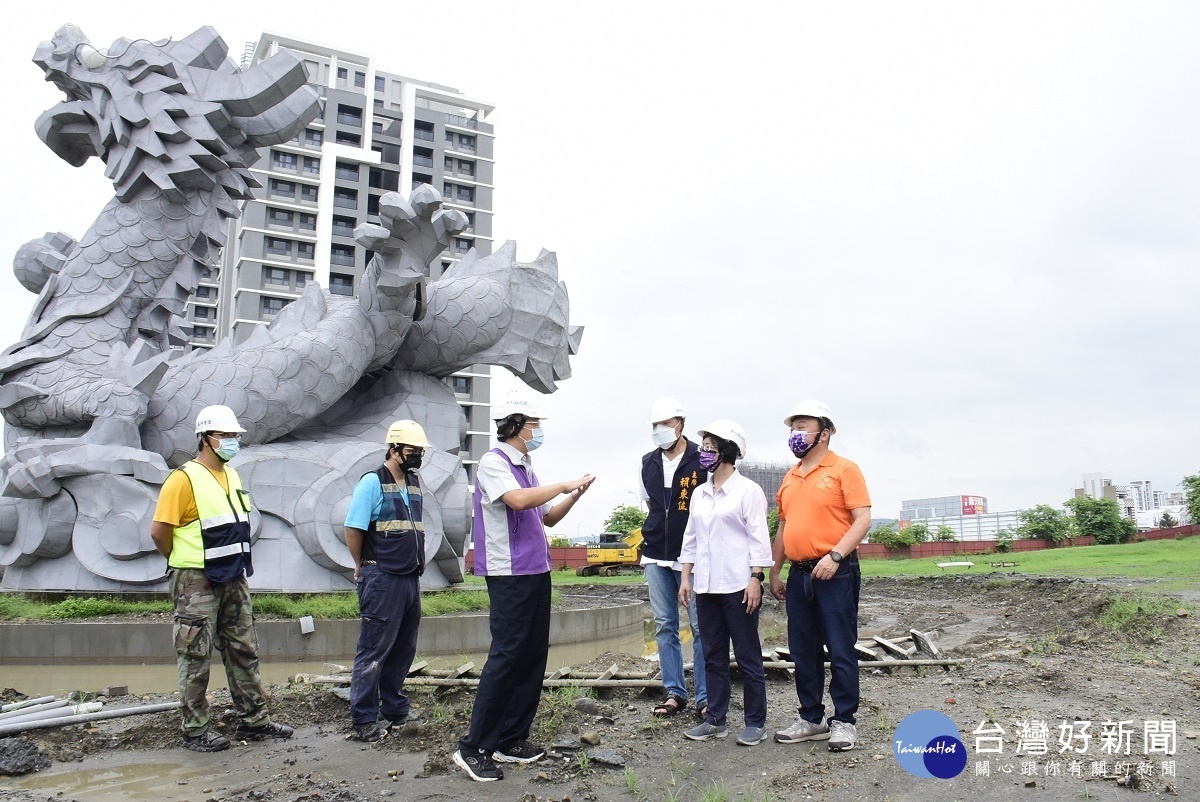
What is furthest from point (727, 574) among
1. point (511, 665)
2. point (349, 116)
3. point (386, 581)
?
point (349, 116)

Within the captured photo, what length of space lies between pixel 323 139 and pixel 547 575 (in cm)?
5237

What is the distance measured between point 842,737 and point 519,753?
152cm

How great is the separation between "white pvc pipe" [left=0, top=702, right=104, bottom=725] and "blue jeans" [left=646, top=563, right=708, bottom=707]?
3351 millimetres

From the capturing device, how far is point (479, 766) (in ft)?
12.7

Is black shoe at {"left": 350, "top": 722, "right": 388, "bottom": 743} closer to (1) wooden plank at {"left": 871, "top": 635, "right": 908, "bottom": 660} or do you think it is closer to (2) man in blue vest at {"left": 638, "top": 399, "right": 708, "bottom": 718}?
(2) man in blue vest at {"left": 638, "top": 399, "right": 708, "bottom": 718}

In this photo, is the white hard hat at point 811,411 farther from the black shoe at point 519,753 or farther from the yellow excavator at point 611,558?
the yellow excavator at point 611,558

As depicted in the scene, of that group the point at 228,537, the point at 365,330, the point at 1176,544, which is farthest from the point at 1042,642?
the point at 1176,544

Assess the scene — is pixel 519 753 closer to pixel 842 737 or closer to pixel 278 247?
pixel 842 737

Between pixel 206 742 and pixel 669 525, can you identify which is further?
pixel 669 525

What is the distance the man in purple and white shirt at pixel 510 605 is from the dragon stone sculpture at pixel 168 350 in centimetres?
681

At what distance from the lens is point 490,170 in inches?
2179

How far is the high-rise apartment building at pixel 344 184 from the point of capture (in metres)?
47.4

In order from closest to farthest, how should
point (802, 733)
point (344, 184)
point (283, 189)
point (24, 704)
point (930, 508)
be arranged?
point (802, 733) < point (24, 704) < point (283, 189) < point (344, 184) < point (930, 508)

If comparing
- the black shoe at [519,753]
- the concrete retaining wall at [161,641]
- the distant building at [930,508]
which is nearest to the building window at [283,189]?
the concrete retaining wall at [161,641]
